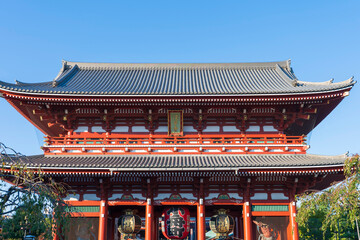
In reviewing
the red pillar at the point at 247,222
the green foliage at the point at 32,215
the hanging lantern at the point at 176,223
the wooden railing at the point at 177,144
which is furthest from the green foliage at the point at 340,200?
the green foliage at the point at 32,215

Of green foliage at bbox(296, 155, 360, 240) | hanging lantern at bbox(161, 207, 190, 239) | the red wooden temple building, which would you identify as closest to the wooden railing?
the red wooden temple building

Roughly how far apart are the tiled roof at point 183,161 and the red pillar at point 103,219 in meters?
2.15

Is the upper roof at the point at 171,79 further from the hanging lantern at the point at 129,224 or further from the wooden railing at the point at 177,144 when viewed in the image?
the hanging lantern at the point at 129,224

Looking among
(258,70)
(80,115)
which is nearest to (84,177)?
(80,115)

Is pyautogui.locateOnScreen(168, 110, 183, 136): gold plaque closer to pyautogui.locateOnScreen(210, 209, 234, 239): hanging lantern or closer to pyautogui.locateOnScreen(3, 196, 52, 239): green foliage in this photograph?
pyautogui.locateOnScreen(210, 209, 234, 239): hanging lantern

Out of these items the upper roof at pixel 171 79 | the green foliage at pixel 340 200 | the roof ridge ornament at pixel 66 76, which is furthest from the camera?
the roof ridge ornament at pixel 66 76

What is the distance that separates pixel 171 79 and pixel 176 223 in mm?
10809

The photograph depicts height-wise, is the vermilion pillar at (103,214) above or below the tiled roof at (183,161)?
below

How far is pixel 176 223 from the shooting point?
15.7m

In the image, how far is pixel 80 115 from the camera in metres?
17.7

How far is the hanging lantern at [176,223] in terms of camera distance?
15.6 m

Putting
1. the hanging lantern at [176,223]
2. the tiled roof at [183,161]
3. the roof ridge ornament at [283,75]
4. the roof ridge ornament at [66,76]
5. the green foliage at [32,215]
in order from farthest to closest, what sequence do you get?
the roof ridge ornament at [283,75] → the roof ridge ornament at [66,76] → the hanging lantern at [176,223] → the tiled roof at [183,161] → the green foliage at [32,215]

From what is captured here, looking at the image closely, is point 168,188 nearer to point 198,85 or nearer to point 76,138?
point 76,138

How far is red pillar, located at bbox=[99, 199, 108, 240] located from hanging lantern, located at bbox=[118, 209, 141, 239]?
95 centimetres
